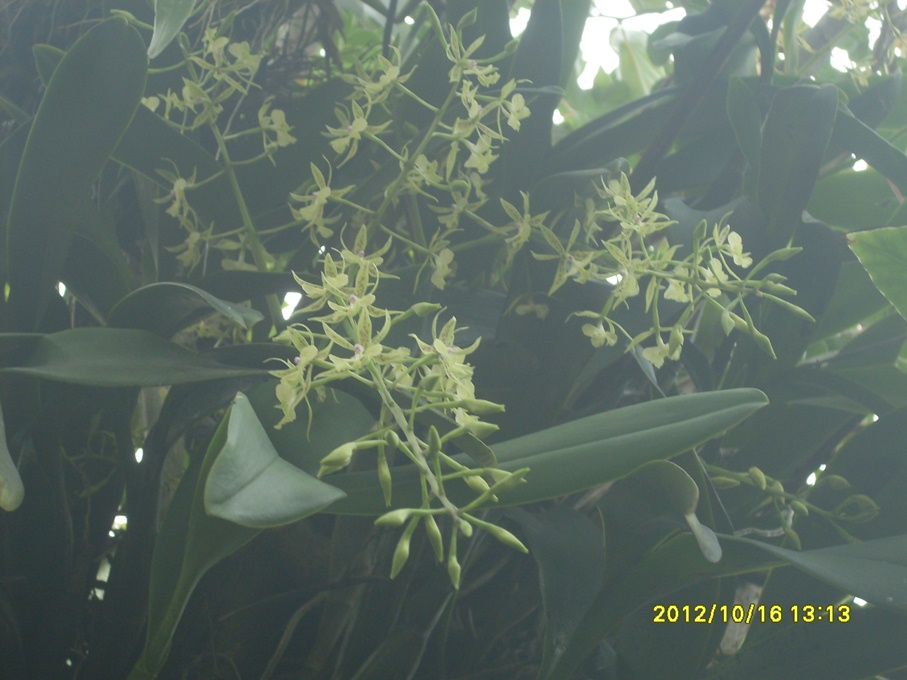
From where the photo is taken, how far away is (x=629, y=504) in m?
0.45

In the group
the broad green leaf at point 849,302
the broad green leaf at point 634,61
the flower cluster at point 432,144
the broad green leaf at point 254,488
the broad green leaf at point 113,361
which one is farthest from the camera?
the broad green leaf at point 634,61

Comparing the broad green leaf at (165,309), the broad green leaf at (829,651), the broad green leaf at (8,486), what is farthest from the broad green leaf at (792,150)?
the broad green leaf at (8,486)

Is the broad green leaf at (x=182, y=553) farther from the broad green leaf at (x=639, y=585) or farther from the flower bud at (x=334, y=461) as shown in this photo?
the broad green leaf at (x=639, y=585)

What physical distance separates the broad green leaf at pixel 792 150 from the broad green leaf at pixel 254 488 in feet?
1.27

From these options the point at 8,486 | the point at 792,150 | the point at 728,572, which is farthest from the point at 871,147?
the point at 8,486

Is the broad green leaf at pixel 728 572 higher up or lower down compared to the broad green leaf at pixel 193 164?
lower down

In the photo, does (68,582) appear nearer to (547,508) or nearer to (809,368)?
(547,508)

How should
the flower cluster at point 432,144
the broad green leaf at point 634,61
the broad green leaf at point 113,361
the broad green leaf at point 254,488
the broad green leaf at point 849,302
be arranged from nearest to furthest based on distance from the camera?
the broad green leaf at point 254,488, the broad green leaf at point 113,361, the flower cluster at point 432,144, the broad green leaf at point 849,302, the broad green leaf at point 634,61

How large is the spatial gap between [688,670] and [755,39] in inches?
18.6

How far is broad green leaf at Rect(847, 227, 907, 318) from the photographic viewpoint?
0.50 metres

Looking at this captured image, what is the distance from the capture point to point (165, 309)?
1.36 ft

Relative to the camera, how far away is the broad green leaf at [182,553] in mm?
317

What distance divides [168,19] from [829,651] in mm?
518

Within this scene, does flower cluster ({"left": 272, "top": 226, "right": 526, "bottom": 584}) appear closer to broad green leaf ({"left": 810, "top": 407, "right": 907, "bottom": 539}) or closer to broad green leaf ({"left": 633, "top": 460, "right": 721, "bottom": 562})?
broad green leaf ({"left": 633, "top": 460, "right": 721, "bottom": 562})
